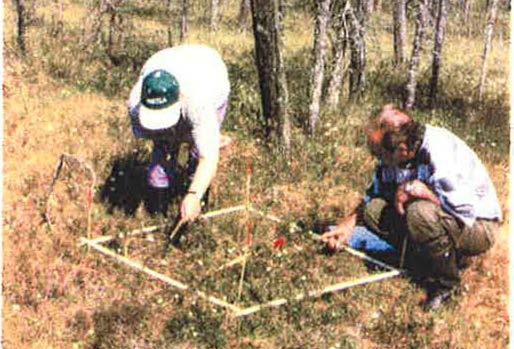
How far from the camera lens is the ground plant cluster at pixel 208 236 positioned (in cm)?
488

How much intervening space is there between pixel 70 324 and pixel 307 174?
3117 millimetres

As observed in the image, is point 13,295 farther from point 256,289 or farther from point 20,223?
point 256,289

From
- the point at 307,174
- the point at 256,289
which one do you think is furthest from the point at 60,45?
the point at 256,289

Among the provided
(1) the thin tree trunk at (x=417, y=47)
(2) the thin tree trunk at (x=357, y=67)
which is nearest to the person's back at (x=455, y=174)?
(1) the thin tree trunk at (x=417, y=47)

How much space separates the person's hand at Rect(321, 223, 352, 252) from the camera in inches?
230

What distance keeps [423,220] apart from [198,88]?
5.98 ft

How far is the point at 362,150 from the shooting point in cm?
811

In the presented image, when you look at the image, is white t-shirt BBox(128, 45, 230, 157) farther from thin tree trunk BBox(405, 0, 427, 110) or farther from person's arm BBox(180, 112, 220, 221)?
thin tree trunk BBox(405, 0, 427, 110)

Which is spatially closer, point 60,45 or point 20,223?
point 20,223

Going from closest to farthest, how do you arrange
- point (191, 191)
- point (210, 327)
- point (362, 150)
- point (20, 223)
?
point (210, 327) < point (191, 191) < point (20, 223) < point (362, 150)

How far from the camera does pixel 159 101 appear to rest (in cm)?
541

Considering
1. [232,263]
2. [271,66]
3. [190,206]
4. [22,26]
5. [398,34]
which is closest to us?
[190,206]

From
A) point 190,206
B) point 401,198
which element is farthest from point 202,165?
point 401,198

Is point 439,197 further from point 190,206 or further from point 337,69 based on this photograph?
point 337,69
